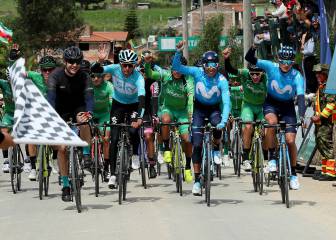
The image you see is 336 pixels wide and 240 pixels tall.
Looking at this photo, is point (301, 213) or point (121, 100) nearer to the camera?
point (301, 213)

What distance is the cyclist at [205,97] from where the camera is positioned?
1400 centimetres

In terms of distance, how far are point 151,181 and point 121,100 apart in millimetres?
2740

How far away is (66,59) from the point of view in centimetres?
1344

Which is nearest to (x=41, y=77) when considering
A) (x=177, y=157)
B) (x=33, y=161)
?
(x=33, y=161)

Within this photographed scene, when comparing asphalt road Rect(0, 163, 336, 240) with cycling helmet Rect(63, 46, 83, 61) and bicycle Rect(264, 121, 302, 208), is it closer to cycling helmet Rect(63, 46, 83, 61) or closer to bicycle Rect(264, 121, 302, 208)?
bicycle Rect(264, 121, 302, 208)

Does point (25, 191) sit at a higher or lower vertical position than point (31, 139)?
lower

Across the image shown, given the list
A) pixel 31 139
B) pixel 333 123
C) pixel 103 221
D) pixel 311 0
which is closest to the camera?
pixel 31 139

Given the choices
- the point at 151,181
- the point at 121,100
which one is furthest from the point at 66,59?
the point at 151,181

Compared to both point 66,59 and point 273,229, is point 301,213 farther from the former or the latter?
point 66,59

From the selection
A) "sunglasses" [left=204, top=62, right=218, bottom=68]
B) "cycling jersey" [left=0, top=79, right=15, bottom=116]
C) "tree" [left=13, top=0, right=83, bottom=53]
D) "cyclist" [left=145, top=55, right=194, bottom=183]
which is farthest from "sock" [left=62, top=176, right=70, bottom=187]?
"tree" [left=13, top=0, right=83, bottom=53]

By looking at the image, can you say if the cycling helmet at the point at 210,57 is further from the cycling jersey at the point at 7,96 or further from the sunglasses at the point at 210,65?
the cycling jersey at the point at 7,96

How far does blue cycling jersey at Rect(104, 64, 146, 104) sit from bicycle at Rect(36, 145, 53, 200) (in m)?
1.34

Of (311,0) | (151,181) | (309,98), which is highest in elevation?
(311,0)

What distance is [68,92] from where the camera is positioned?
13547mm
